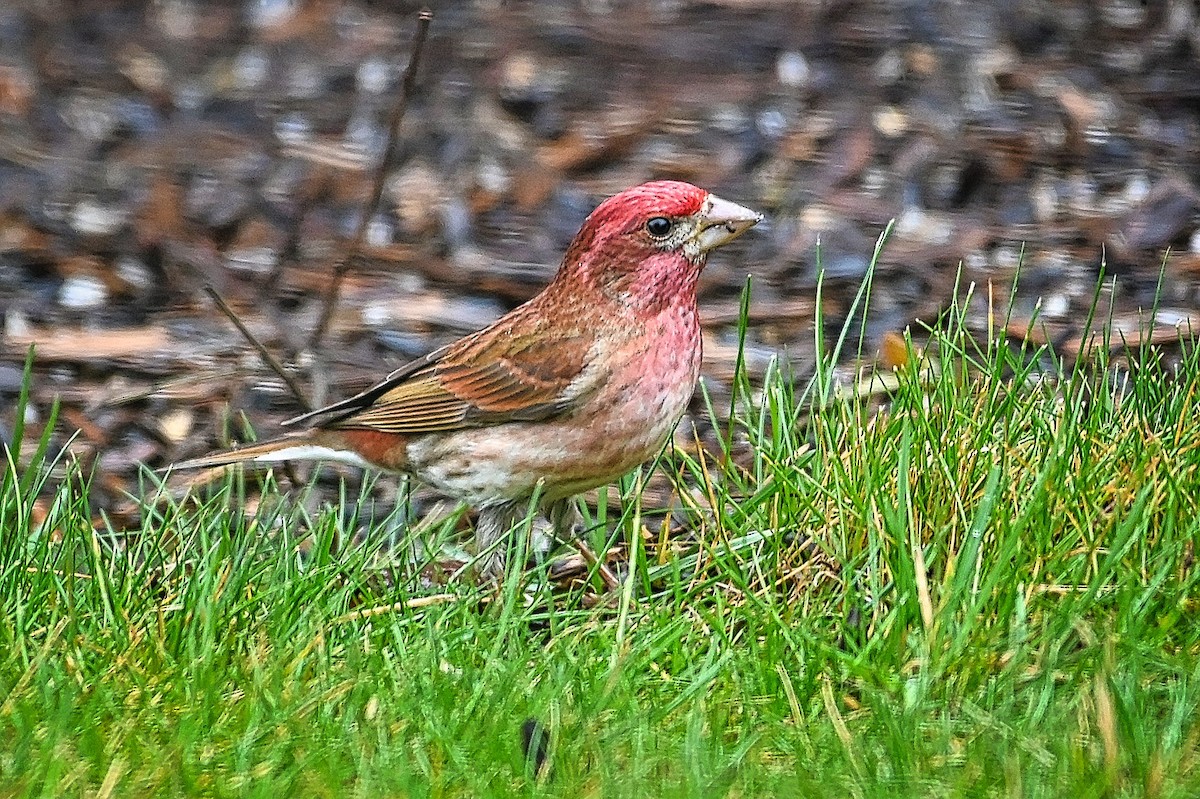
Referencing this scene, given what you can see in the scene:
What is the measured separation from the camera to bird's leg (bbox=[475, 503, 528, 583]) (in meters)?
5.38

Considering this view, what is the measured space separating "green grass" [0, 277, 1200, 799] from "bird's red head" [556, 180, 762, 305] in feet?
1.60

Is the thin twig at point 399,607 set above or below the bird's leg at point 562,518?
above

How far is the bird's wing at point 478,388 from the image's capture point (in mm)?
5250

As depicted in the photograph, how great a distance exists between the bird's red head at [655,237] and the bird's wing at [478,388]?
0.66ft

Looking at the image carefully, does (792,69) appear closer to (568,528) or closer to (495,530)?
(568,528)

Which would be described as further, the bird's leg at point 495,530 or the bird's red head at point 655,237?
the bird's leg at point 495,530

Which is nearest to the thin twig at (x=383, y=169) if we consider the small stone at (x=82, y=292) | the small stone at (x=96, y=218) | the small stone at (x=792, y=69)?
the small stone at (x=82, y=292)

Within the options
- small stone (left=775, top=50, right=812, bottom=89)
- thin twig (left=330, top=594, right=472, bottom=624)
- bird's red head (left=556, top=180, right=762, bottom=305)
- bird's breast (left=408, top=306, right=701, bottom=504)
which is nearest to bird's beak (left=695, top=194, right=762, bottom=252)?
bird's red head (left=556, top=180, right=762, bottom=305)

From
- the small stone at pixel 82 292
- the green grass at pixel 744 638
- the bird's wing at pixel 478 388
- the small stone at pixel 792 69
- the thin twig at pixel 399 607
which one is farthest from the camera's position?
the small stone at pixel 792 69

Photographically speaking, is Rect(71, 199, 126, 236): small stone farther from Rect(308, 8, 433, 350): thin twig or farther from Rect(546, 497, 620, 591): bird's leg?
Rect(546, 497, 620, 591): bird's leg

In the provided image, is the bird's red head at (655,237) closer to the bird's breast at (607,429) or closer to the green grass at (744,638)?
the bird's breast at (607,429)

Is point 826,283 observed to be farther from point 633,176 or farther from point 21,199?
point 21,199

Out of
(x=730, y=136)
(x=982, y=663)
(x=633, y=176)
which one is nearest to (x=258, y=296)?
(x=633, y=176)

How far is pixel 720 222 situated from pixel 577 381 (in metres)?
0.59
